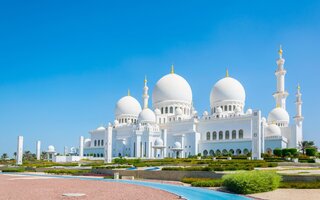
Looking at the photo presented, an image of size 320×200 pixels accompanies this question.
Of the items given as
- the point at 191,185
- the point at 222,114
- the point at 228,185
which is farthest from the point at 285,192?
the point at 222,114

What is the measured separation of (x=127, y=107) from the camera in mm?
78875

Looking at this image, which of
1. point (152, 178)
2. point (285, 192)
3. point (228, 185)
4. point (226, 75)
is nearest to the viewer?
point (285, 192)

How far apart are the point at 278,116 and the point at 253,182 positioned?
47462 mm

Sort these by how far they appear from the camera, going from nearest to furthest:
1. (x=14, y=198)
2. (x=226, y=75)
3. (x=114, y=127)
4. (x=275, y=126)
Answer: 1. (x=14, y=198)
2. (x=275, y=126)
3. (x=226, y=75)
4. (x=114, y=127)

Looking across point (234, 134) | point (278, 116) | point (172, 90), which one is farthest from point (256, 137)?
point (172, 90)

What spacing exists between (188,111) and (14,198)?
5899 cm

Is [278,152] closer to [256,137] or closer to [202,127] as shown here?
[256,137]

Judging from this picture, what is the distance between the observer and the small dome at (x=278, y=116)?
6306 centimetres

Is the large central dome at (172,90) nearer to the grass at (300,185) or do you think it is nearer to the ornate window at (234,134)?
the ornate window at (234,134)

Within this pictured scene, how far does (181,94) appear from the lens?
71.9m

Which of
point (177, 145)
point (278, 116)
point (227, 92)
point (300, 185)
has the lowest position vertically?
point (300, 185)

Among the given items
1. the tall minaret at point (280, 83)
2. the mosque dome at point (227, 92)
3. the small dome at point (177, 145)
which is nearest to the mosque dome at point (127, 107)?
the mosque dome at point (227, 92)

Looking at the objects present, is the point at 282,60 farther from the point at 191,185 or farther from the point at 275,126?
the point at 191,185

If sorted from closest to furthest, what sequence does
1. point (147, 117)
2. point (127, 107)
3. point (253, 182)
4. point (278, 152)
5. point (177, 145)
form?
point (253, 182) < point (278, 152) < point (177, 145) < point (147, 117) < point (127, 107)
